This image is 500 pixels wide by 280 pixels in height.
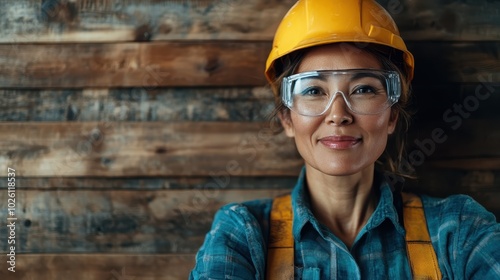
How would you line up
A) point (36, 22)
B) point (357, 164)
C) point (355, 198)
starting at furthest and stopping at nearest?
point (36, 22), point (355, 198), point (357, 164)

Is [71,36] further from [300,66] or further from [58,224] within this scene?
[300,66]

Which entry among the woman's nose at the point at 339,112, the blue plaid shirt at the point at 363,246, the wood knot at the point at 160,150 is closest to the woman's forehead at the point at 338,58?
the woman's nose at the point at 339,112

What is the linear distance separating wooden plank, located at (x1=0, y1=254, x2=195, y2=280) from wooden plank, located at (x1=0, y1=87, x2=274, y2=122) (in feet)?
2.17

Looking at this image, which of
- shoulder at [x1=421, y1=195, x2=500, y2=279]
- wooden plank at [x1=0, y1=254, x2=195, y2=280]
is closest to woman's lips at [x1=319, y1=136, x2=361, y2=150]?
shoulder at [x1=421, y1=195, x2=500, y2=279]

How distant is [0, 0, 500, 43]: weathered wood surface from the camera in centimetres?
249

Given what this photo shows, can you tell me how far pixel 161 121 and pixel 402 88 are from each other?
111cm

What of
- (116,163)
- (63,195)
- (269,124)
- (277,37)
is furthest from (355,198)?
(63,195)

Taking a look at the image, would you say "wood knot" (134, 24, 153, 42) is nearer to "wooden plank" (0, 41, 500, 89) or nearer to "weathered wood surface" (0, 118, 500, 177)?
"wooden plank" (0, 41, 500, 89)

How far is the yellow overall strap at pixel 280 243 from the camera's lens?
197 centimetres

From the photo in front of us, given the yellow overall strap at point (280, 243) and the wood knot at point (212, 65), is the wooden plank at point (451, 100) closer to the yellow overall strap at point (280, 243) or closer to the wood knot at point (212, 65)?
the yellow overall strap at point (280, 243)

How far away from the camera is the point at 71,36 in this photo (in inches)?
98.3

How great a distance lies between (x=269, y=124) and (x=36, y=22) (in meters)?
1.20

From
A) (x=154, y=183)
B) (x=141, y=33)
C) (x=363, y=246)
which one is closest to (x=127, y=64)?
(x=141, y=33)

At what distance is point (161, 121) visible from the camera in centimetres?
252
